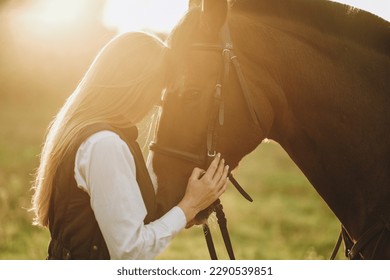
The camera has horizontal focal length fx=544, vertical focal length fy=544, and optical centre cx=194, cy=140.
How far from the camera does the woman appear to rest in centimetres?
235

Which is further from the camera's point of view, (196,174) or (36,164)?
(36,164)

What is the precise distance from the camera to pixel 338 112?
271 centimetres

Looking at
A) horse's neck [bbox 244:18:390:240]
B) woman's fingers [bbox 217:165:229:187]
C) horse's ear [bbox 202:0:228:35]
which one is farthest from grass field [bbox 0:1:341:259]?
horse's ear [bbox 202:0:228:35]

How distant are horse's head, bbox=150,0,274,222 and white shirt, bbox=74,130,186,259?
0.82ft

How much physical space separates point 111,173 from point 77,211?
0.28 m

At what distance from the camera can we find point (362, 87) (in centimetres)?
271

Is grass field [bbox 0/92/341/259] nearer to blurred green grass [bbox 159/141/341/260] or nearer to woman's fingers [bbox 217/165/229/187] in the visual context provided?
blurred green grass [bbox 159/141/341/260]

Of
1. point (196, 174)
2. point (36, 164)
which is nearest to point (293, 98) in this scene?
point (196, 174)

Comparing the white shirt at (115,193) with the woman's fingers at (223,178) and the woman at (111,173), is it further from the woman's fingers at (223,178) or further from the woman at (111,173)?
the woman's fingers at (223,178)

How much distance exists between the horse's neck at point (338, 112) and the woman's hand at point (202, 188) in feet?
1.45

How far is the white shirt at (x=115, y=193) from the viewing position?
2.33 meters

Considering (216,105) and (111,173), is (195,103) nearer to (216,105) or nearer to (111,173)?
(216,105)
